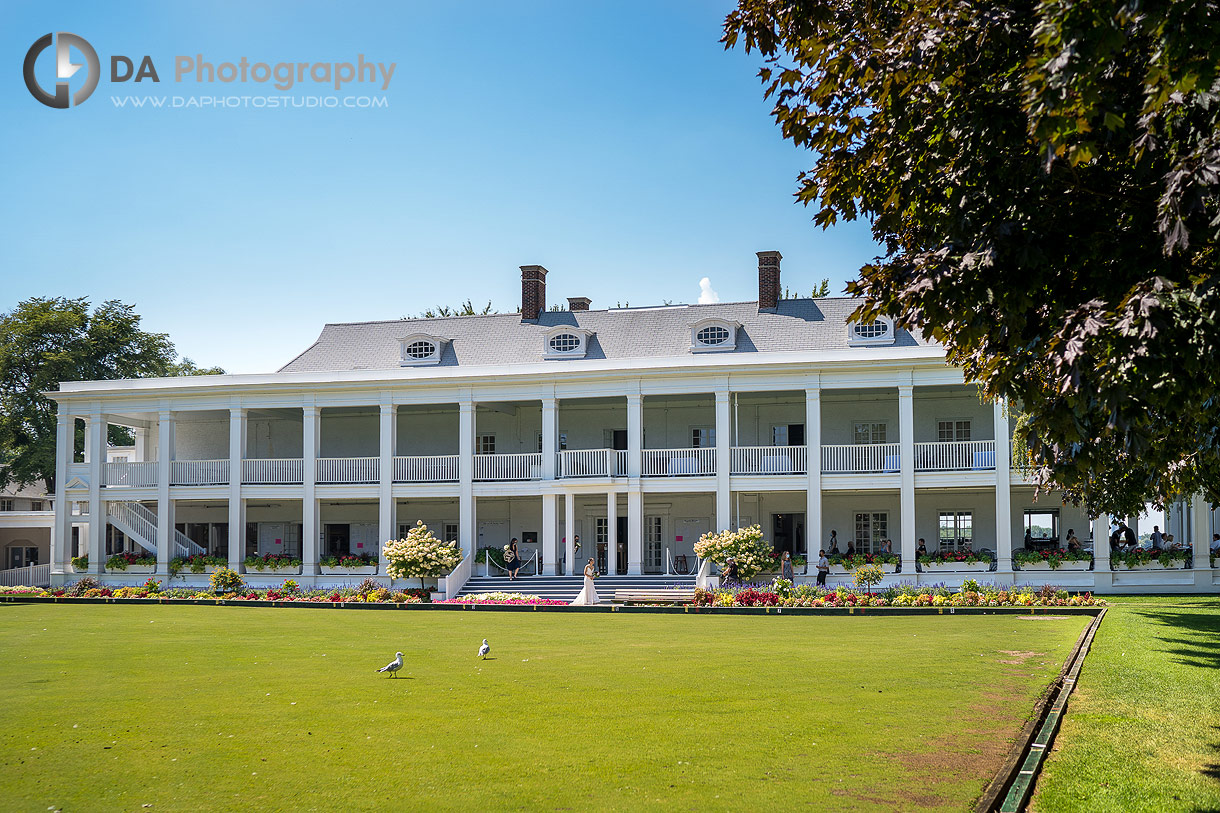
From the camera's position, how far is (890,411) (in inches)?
1282

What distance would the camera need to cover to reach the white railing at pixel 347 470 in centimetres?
3297

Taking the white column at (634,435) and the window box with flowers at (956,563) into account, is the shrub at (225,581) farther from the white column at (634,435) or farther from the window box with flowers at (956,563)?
the window box with flowers at (956,563)

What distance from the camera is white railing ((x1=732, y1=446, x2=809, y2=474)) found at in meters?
30.2

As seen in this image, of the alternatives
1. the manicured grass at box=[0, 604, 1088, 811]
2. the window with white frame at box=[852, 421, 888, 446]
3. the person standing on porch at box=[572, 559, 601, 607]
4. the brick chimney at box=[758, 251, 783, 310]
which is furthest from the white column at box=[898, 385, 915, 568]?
the manicured grass at box=[0, 604, 1088, 811]

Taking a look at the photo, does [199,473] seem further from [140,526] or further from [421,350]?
[421,350]

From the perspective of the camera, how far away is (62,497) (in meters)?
34.1

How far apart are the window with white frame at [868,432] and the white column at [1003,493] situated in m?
4.70

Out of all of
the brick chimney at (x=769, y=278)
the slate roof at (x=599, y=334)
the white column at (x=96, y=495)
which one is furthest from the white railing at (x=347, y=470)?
the brick chimney at (x=769, y=278)

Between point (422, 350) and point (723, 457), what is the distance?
12.1 metres

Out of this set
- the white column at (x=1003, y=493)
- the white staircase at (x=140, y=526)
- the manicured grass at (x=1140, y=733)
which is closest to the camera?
the manicured grass at (x=1140, y=733)

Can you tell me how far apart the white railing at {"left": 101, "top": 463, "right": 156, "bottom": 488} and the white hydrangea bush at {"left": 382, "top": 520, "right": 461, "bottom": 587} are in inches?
402

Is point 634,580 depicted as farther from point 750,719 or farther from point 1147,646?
point 750,719

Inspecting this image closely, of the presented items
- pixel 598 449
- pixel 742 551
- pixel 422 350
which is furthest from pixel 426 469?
pixel 742 551

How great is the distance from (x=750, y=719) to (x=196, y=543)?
109ft
